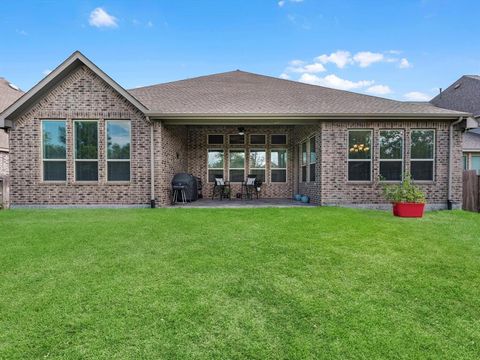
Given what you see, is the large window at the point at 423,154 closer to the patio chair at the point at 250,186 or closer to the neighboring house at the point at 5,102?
the patio chair at the point at 250,186

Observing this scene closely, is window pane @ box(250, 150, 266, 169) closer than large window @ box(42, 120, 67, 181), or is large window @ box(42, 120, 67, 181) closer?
large window @ box(42, 120, 67, 181)

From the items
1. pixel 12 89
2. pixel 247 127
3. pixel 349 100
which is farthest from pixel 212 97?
pixel 12 89

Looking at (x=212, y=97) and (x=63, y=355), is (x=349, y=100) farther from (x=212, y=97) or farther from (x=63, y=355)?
(x=63, y=355)

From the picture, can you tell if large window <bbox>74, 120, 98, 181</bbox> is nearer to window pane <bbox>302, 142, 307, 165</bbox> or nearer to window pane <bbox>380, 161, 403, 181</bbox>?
window pane <bbox>302, 142, 307, 165</bbox>

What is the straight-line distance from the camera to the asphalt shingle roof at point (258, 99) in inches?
354

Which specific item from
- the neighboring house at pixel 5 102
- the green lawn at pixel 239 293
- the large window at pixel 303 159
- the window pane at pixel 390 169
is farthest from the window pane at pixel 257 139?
the neighboring house at pixel 5 102

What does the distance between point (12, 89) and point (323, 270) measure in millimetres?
22364

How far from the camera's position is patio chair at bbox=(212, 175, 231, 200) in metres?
12.0

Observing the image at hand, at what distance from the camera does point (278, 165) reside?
12.9 m

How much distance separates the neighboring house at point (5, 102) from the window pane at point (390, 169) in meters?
16.2

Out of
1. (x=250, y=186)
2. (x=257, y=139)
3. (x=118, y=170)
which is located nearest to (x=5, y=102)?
(x=118, y=170)

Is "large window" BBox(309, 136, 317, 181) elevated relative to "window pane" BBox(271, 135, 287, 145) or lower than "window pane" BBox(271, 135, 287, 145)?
lower

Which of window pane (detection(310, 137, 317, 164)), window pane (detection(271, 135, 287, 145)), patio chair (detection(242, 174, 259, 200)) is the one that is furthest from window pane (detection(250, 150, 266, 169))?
window pane (detection(310, 137, 317, 164))

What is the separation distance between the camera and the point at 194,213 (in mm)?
7773
